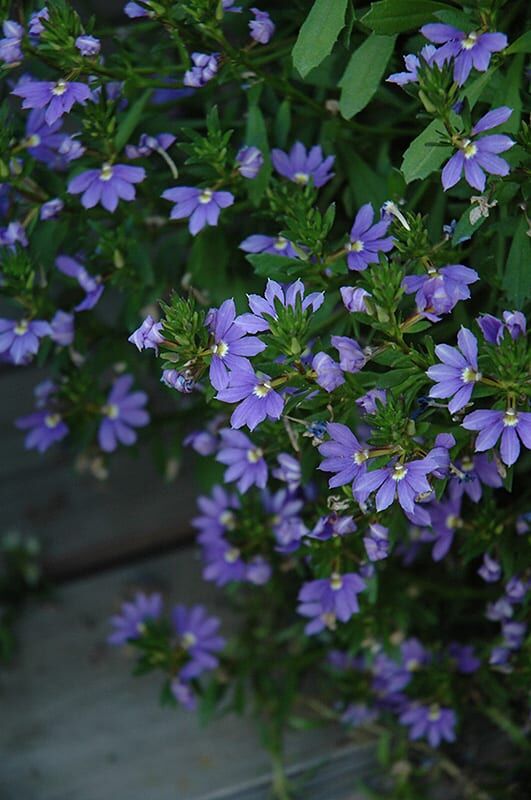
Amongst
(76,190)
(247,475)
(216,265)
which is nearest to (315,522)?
(247,475)

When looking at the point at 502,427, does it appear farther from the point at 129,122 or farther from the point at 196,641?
the point at 196,641

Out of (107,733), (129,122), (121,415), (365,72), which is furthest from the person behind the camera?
(107,733)

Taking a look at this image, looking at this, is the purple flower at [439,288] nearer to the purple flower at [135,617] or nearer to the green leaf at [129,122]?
the green leaf at [129,122]

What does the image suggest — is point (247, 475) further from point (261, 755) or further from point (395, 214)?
point (261, 755)

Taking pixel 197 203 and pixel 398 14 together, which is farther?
pixel 197 203

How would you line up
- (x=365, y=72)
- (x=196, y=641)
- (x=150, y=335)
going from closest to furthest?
(x=150, y=335), (x=365, y=72), (x=196, y=641)

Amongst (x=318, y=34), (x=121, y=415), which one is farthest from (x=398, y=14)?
(x=121, y=415)

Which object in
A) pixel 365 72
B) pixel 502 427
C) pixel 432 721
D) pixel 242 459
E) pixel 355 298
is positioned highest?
pixel 365 72
